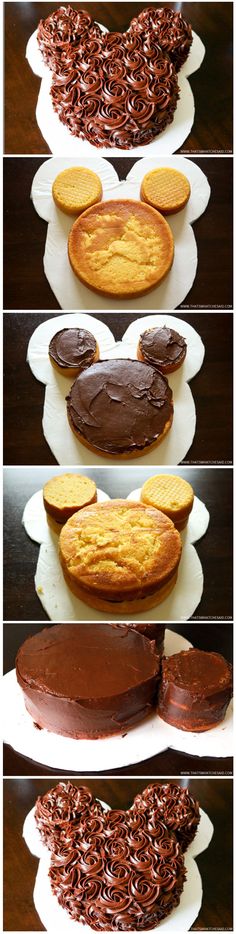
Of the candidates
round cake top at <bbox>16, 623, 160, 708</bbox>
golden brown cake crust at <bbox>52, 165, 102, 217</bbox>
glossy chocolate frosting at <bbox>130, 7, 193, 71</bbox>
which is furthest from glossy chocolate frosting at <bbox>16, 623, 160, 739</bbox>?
glossy chocolate frosting at <bbox>130, 7, 193, 71</bbox>

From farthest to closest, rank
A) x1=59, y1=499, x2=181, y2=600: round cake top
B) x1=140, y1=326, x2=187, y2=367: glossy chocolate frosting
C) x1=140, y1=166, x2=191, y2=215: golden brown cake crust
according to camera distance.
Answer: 1. x1=140, y1=166, x2=191, y2=215: golden brown cake crust
2. x1=140, y1=326, x2=187, y2=367: glossy chocolate frosting
3. x1=59, y1=499, x2=181, y2=600: round cake top

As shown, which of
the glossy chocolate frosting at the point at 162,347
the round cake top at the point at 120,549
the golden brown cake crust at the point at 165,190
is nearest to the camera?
the round cake top at the point at 120,549

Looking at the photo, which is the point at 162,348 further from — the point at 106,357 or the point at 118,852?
the point at 118,852

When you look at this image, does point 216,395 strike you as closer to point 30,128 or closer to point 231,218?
point 231,218

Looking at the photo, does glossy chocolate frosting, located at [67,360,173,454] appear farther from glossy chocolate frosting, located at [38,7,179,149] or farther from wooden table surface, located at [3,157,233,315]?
glossy chocolate frosting, located at [38,7,179,149]

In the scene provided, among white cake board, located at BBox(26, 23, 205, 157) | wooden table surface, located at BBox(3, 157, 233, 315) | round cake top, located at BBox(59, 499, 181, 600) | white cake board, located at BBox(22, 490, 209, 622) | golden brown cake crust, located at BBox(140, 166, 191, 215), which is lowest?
white cake board, located at BBox(22, 490, 209, 622)

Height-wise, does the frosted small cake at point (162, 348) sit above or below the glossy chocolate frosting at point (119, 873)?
above

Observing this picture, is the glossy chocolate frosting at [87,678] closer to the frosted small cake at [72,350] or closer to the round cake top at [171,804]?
the round cake top at [171,804]

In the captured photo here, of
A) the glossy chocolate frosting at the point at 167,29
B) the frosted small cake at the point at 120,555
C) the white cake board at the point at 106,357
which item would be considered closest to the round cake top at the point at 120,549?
the frosted small cake at the point at 120,555
